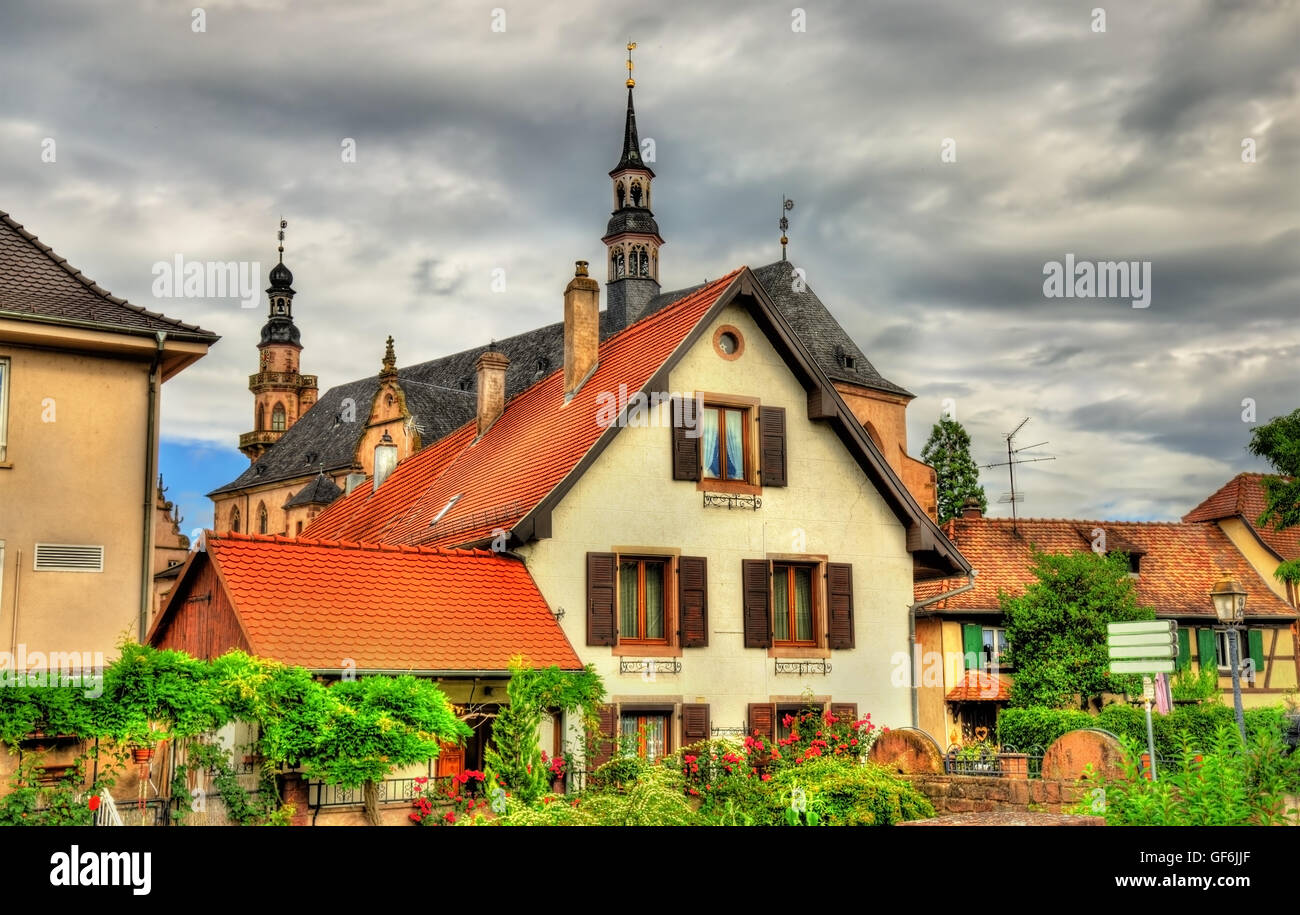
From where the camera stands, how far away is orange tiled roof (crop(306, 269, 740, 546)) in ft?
71.7

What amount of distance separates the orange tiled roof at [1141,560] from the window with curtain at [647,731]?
1540 cm

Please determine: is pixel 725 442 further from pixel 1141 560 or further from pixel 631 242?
pixel 631 242

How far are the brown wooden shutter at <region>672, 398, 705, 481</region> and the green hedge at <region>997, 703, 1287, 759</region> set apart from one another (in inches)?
431

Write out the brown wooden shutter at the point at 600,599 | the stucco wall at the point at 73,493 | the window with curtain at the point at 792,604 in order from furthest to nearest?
1. the window with curtain at the point at 792,604
2. the brown wooden shutter at the point at 600,599
3. the stucco wall at the point at 73,493

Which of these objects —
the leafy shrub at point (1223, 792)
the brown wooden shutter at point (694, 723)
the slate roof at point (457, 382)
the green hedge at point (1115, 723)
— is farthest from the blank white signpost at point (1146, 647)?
the slate roof at point (457, 382)

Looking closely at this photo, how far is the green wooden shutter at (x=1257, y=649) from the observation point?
130ft

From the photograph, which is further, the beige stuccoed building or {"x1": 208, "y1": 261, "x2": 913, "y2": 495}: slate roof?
{"x1": 208, "y1": 261, "x2": 913, "y2": 495}: slate roof

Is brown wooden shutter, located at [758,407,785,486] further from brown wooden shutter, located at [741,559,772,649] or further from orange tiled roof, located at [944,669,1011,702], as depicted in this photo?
orange tiled roof, located at [944,669,1011,702]

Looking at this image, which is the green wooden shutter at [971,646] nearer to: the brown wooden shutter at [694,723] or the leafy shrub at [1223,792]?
the brown wooden shutter at [694,723]

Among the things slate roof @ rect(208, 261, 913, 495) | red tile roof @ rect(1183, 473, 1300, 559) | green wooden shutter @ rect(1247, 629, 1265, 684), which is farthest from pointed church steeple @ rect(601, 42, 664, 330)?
green wooden shutter @ rect(1247, 629, 1265, 684)

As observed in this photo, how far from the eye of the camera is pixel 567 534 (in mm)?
20891

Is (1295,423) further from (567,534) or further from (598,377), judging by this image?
(567,534)
